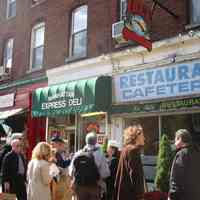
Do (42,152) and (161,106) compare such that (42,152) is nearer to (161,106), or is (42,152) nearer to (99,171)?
(99,171)

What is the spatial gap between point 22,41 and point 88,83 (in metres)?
6.84

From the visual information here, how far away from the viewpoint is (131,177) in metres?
4.83

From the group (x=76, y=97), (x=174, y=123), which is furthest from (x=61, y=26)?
(x=174, y=123)

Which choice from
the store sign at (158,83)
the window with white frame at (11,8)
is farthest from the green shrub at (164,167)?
the window with white frame at (11,8)

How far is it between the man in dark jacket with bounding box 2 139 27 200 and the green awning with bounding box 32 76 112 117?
366cm

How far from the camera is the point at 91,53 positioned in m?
12.3

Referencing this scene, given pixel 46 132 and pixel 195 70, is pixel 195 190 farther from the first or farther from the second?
pixel 46 132

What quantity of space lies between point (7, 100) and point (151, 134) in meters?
8.50

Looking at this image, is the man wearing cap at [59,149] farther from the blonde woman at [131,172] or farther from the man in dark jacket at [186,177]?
the man in dark jacket at [186,177]

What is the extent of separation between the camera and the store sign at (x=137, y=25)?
8931mm

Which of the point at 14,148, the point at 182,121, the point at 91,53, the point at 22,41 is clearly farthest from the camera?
the point at 22,41

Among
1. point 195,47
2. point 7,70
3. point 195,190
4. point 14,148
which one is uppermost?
point 7,70

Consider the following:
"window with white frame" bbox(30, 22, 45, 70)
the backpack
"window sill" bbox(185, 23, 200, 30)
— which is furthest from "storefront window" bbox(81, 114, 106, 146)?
the backpack

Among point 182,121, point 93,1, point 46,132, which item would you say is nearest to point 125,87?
point 182,121
